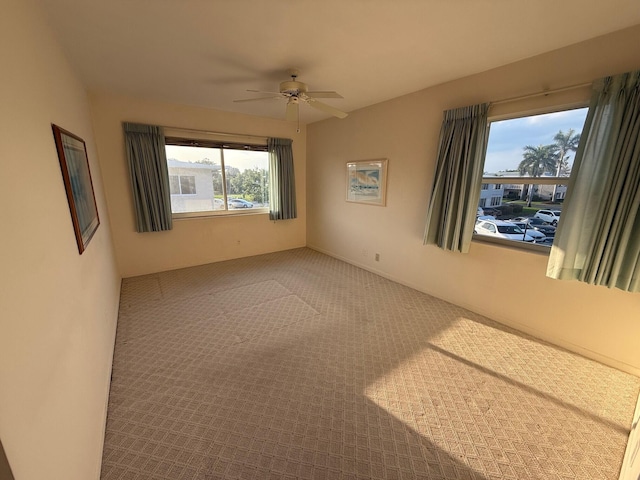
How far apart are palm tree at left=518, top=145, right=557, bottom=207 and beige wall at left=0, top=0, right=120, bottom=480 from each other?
3.29 metres

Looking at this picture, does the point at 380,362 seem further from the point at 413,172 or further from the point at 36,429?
the point at 413,172

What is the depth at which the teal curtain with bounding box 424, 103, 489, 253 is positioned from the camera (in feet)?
8.28

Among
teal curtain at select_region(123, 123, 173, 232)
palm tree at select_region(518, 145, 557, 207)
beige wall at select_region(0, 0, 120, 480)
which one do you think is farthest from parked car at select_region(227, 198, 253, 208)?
palm tree at select_region(518, 145, 557, 207)

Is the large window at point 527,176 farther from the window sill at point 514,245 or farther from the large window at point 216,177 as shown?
the large window at point 216,177

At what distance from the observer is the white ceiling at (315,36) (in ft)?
5.33

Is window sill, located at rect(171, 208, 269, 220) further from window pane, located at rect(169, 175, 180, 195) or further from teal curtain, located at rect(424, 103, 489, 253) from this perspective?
teal curtain, located at rect(424, 103, 489, 253)

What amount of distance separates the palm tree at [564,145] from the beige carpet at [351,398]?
1.54 m

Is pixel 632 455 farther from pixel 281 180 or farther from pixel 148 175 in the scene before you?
pixel 148 175

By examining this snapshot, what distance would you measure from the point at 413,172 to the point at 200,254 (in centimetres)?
348

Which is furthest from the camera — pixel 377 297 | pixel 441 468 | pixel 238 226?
pixel 238 226

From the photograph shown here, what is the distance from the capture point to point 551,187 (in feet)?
7.33

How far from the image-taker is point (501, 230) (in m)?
2.63

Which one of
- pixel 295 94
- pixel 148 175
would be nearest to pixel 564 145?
pixel 295 94

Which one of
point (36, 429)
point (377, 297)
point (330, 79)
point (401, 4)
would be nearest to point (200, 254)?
point (377, 297)
